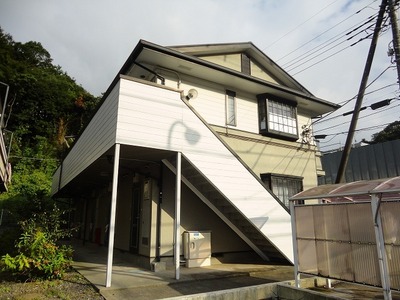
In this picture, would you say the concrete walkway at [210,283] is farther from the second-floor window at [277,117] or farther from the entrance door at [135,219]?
the second-floor window at [277,117]

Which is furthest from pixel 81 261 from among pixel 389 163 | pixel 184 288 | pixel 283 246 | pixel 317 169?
pixel 389 163

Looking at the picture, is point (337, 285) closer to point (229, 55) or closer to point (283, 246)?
point (283, 246)

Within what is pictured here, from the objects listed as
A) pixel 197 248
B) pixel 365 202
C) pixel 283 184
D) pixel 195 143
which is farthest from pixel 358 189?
pixel 283 184

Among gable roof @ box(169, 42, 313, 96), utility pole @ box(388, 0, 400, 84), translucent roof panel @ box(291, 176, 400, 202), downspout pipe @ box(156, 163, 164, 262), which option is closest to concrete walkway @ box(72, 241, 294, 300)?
downspout pipe @ box(156, 163, 164, 262)

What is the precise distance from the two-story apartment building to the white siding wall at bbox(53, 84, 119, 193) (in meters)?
0.03

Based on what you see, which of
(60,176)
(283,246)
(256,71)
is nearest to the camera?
(283,246)

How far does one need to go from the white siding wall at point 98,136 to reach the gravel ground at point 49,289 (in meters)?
2.95

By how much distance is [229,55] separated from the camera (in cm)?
1158

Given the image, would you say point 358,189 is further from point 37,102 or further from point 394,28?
point 37,102

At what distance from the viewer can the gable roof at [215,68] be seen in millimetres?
8602

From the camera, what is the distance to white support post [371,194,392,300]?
461 centimetres

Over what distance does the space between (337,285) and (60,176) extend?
1372cm

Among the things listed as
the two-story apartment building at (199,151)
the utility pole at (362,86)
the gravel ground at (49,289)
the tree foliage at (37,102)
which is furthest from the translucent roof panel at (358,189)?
the tree foliage at (37,102)

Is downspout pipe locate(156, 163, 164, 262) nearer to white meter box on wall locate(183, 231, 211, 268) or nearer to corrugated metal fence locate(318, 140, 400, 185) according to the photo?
white meter box on wall locate(183, 231, 211, 268)
